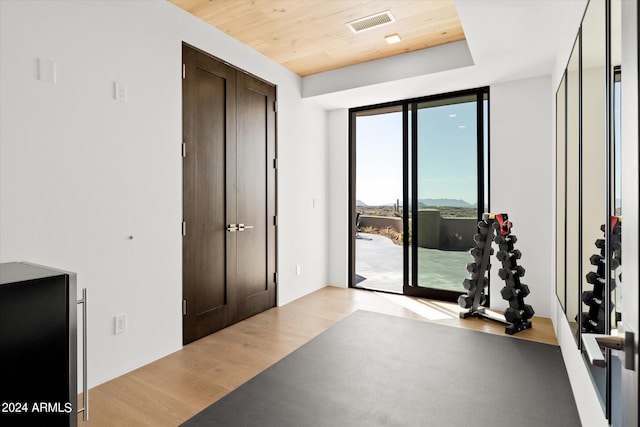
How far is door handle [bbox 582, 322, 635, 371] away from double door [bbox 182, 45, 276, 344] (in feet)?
9.19

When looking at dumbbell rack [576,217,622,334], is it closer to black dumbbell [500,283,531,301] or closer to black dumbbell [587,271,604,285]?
black dumbbell [587,271,604,285]

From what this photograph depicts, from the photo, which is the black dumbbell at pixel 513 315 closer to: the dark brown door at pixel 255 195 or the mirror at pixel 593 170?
the mirror at pixel 593 170

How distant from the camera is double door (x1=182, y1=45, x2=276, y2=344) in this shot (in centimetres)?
304

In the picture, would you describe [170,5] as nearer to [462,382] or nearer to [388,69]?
[388,69]

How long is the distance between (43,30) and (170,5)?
1.03 m

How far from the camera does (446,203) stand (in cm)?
434

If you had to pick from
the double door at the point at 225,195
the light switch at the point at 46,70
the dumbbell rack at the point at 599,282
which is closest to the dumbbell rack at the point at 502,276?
the dumbbell rack at the point at 599,282

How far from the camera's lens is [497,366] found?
2572 millimetres

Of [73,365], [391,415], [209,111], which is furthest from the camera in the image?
[209,111]

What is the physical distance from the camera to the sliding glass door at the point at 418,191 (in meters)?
4.19

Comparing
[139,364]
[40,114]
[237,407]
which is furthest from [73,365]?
[40,114]

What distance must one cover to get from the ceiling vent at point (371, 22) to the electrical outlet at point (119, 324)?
2.93 m

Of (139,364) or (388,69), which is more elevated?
(388,69)

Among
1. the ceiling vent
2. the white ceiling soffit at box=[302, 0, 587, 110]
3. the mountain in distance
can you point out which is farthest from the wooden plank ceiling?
the mountain in distance
